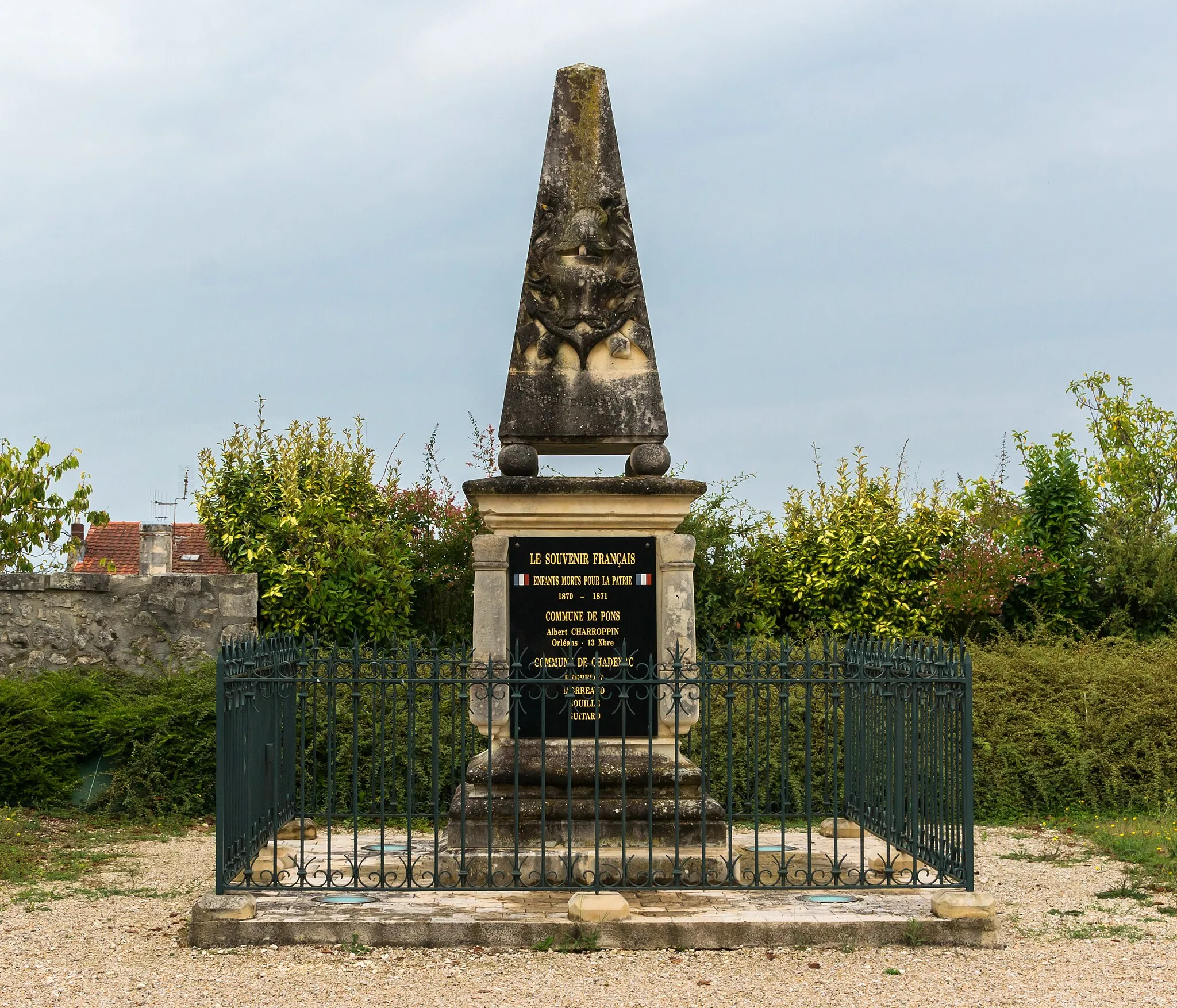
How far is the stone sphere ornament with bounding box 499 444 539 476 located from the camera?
24.9 ft

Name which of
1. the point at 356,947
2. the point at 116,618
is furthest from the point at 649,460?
the point at 116,618

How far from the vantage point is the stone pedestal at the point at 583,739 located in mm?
7461

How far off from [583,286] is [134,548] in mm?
24027

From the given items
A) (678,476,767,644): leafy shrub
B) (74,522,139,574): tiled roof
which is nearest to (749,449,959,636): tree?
(678,476,767,644): leafy shrub

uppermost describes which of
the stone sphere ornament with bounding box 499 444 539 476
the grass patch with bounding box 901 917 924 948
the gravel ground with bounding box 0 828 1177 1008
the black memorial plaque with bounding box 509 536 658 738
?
the stone sphere ornament with bounding box 499 444 539 476

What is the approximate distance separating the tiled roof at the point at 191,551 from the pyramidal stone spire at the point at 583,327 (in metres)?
17.4

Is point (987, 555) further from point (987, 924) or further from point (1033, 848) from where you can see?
point (987, 924)

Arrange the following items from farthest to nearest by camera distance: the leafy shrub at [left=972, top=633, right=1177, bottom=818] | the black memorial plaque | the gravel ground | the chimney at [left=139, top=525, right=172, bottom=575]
Answer: the chimney at [left=139, top=525, right=172, bottom=575] < the leafy shrub at [left=972, top=633, right=1177, bottom=818] < the black memorial plaque < the gravel ground

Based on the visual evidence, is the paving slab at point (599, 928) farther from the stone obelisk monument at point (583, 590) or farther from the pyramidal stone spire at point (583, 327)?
the pyramidal stone spire at point (583, 327)

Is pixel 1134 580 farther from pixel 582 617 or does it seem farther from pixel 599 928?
pixel 599 928

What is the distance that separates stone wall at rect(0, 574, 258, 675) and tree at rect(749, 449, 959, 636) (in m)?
5.76

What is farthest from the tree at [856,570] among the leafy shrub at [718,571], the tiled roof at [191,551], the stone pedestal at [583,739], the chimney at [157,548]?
the tiled roof at [191,551]

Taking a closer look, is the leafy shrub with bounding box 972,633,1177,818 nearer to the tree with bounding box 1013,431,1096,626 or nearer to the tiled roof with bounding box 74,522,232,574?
the tree with bounding box 1013,431,1096,626

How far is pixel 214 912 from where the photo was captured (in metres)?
6.54
